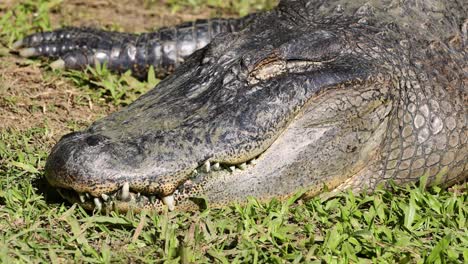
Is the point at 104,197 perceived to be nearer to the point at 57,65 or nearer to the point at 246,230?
the point at 246,230

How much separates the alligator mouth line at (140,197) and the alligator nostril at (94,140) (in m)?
0.21

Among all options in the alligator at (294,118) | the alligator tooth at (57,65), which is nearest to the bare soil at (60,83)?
the alligator tooth at (57,65)

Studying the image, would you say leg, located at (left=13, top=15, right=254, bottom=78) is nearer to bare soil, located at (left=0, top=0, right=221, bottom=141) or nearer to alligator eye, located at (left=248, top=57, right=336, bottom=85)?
bare soil, located at (left=0, top=0, right=221, bottom=141)

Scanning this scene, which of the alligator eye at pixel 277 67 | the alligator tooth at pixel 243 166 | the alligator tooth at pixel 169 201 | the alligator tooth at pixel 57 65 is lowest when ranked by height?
the alligator tooth at pixel 169 201

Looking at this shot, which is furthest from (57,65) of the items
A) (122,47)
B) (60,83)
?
(122,47)

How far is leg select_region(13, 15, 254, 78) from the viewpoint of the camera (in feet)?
17.8

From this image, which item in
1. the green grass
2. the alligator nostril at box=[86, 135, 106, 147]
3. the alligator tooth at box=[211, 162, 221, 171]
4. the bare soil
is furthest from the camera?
the bare soil

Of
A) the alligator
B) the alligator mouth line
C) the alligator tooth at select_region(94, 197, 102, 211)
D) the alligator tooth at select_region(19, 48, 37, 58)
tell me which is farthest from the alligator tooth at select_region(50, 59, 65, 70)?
the alligator tooth at select_region(94, 197, 102, 211)

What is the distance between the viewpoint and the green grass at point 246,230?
332 cm

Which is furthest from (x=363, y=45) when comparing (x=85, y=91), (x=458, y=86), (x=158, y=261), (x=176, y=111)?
(x=85, y=91)

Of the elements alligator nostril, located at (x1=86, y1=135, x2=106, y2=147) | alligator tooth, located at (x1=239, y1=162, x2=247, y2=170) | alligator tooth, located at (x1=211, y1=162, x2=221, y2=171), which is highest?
alligator nostril, located at (x1=86, y1=135, x2=106, y2=147)

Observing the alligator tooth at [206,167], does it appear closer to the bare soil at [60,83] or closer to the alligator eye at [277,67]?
the alligator eye at [277,67]

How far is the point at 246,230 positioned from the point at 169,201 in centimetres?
35

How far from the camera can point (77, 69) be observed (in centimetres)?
535
